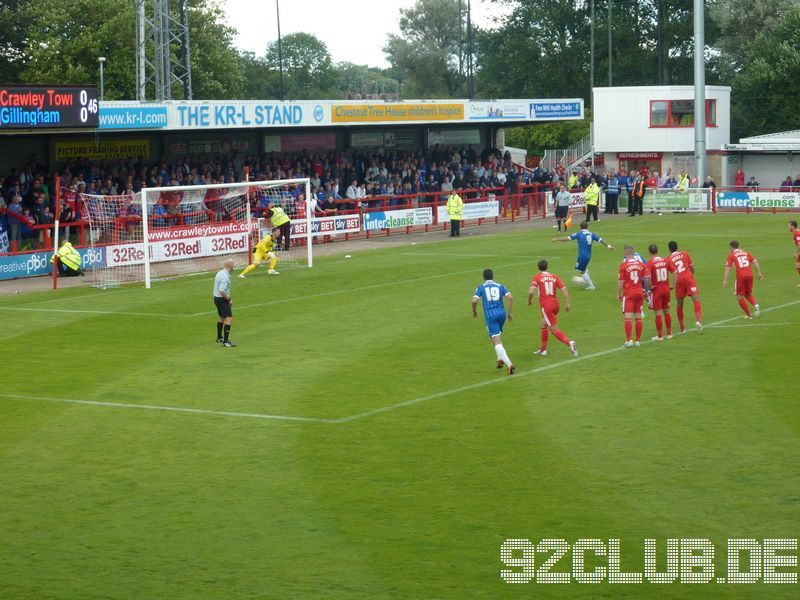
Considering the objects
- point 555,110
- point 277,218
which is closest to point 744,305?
point 277,218

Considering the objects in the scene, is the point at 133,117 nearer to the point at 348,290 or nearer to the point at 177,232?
the point at 177,232

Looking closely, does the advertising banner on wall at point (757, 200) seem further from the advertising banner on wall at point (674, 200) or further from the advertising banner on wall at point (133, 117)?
the advertising banner on wall at point (133, 117)

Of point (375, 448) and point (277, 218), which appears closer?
point (375, 448)

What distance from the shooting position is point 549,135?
86875 mm

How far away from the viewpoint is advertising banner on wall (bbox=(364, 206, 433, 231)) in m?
46.3

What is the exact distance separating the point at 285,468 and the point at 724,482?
5376 millimetres

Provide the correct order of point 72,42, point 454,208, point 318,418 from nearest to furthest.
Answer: point 318,418 → point 454,208 → point 72,42

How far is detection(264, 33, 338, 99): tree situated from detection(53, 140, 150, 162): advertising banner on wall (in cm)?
8109

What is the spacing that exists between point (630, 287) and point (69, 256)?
1934cm

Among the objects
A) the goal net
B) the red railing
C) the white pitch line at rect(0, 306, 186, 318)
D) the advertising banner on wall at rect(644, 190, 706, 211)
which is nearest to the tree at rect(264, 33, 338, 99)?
the red railing

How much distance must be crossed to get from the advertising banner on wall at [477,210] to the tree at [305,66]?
245ft

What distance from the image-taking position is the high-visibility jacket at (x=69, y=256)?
34562mm

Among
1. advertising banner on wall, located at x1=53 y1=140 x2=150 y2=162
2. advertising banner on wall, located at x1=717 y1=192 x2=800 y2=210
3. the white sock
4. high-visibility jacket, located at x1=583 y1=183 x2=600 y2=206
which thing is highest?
advertising banner on wall, located at x1=53 y1=140 x2=150 y2=162

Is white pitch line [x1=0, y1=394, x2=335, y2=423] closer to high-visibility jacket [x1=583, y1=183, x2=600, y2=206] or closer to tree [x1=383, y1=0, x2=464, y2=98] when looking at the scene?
high-visibility jacket [x1=583, y1=183, x2=600, y2=206]
